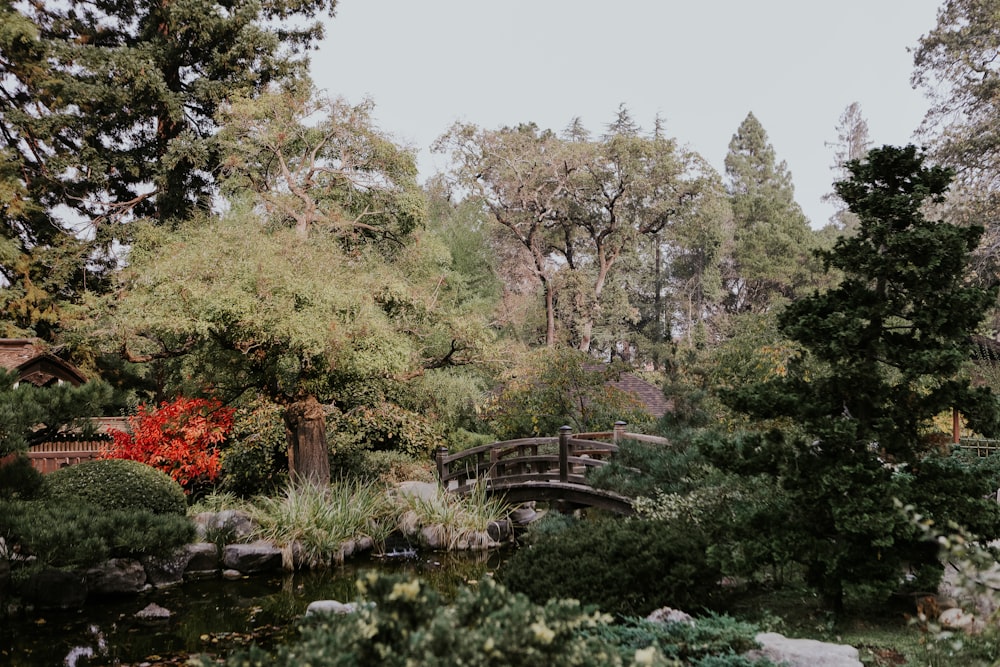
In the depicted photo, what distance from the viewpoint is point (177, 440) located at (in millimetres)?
12430

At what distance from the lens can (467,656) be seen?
291 cm

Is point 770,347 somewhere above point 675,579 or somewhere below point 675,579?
above

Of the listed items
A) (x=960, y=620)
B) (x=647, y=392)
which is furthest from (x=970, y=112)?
(x=960, y=620)

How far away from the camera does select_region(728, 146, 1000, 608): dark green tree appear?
530 centimetres

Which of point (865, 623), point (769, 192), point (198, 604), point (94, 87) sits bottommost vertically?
point (198, 604)

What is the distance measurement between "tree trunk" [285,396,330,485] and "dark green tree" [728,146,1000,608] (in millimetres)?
7845

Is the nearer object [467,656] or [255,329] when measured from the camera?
[467,656]

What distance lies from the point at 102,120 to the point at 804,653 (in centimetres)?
1872

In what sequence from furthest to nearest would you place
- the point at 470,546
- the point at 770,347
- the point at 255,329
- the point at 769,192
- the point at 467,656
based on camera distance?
the point at 769,192 < the point at 770,347 < the point at 470,546 < the point at 255,329 < the point at 467,656

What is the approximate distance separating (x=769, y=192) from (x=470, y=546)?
32.8m

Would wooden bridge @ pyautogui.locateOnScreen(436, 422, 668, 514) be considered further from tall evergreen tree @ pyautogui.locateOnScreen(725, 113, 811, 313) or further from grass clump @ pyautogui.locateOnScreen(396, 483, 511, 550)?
tall evergreen tree @ pyautogui.locateOnScreen(725, 113, 811, 313)

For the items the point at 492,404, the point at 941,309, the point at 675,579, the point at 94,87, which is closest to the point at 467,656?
the point at 675,579

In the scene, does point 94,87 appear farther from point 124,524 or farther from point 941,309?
point 941,309

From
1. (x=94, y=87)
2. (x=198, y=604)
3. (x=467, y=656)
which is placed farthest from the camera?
(x=94, y=87)
